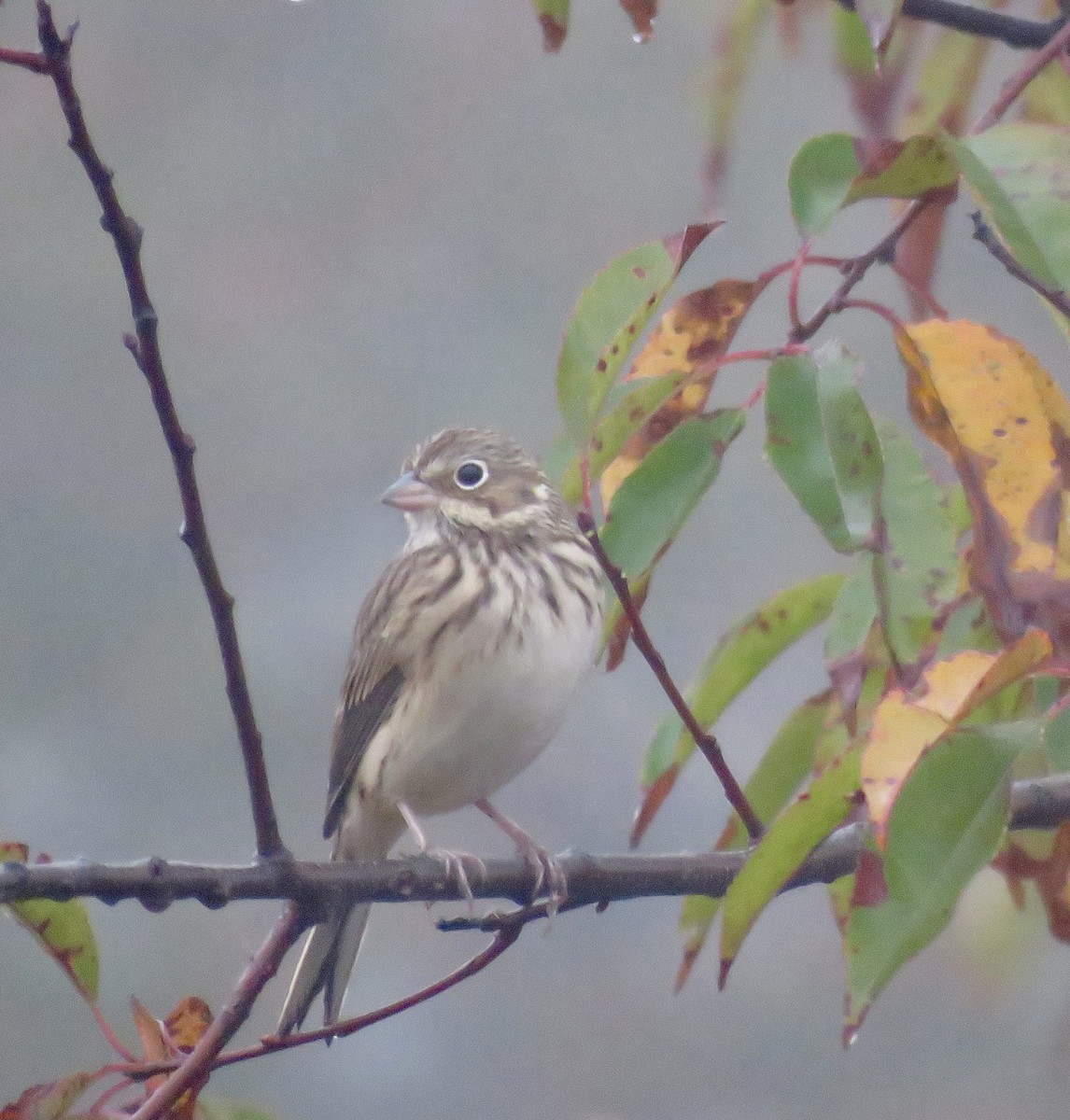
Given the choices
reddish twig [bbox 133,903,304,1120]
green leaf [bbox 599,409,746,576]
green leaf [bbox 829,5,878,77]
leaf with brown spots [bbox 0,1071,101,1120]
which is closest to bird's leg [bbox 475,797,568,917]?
reddish twig [bbox 133,903,304,1120]

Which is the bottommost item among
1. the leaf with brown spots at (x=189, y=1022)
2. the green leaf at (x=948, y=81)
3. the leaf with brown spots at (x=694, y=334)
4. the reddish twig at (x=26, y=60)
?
the leaf with brown spots at (x=189, y=1022)

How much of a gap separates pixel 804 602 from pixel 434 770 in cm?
124

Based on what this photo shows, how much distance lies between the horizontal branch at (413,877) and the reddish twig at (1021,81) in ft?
2.13

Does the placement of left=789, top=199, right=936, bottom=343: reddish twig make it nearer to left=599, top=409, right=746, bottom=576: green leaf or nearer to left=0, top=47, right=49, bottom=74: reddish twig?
left=599, top=409, right=746, bottom=576: green leaf

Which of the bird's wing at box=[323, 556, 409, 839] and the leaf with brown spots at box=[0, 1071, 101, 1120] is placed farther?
the bird's wing at box=[323, 556, 409, 839]

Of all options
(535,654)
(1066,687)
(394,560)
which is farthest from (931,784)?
(394,560)

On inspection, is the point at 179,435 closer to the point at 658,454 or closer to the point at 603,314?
the point at 603,314

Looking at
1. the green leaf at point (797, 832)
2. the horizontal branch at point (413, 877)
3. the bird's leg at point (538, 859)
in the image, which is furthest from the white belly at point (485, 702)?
the green leaf at point (797, 832)

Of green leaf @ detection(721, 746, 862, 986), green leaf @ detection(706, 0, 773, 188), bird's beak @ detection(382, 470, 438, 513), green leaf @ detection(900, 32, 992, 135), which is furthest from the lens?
bird's beak @ detection(382, 470, 438, 513)

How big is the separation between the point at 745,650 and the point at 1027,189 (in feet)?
2.22

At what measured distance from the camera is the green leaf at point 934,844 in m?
1.19

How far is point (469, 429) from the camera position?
11.3 feet

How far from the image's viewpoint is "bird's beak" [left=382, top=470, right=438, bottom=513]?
10.5 ft

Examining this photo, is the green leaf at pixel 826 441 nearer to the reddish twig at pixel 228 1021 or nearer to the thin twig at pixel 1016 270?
the thin twig at pixel 1016 270
